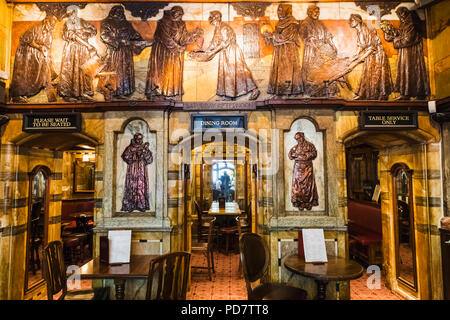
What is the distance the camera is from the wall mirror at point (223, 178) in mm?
11844

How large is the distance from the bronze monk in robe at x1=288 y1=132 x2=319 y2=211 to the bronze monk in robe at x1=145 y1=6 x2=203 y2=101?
231 centimetres

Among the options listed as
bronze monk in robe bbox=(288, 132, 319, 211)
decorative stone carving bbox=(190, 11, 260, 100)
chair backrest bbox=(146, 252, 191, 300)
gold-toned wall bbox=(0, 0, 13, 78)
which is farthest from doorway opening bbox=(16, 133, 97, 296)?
bronze monk in robe bbox=(288, 132, 319, 211)

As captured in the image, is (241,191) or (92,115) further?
(241,191)

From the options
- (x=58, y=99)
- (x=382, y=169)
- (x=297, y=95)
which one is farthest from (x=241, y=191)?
(x=58, y=99)

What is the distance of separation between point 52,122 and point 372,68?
576cm

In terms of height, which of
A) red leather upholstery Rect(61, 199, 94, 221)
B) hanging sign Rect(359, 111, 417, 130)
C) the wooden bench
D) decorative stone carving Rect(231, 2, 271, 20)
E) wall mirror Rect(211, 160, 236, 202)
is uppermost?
decorative stone carving Rect(231, 2, 271, 20)

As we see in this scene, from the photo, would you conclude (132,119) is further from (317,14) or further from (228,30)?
(317,14)

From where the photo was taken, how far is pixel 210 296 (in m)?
5.01

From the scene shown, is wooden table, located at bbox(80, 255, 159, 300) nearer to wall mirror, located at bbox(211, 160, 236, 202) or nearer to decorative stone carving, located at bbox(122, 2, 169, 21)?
decorative stone carving, located at bbox(122, 2, 169, 21)

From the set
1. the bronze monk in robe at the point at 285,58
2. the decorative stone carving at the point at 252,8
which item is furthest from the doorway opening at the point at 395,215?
the decorative stone carving at the point at 252,8

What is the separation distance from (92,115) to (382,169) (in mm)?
6037

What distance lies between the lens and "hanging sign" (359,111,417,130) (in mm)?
4578

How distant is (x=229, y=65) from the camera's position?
4801 mm

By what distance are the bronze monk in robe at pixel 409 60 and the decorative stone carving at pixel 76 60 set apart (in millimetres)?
5431
